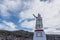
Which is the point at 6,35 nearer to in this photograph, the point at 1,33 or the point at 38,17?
the point at 1,33

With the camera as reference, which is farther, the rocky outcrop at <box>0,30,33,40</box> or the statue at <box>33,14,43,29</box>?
the rocky outcrop at <box>0,30,33,40</box>

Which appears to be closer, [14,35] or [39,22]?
[39,22]

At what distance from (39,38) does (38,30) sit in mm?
876

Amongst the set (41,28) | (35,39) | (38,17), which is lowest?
(35,39)

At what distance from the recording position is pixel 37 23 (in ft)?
61.9

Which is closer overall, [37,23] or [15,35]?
[37,23]

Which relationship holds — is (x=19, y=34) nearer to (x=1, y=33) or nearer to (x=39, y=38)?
(x=1, y=33)

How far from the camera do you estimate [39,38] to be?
729 inches

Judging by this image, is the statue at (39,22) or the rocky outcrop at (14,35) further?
the rocky outcrop at (14,35)

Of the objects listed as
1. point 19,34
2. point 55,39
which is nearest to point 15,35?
point 19,34

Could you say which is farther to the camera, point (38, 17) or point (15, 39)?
point (15, 39)

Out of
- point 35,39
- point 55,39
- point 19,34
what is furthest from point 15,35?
point 35,39

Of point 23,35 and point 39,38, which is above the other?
point 23,35

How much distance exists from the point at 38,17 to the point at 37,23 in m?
0.67
